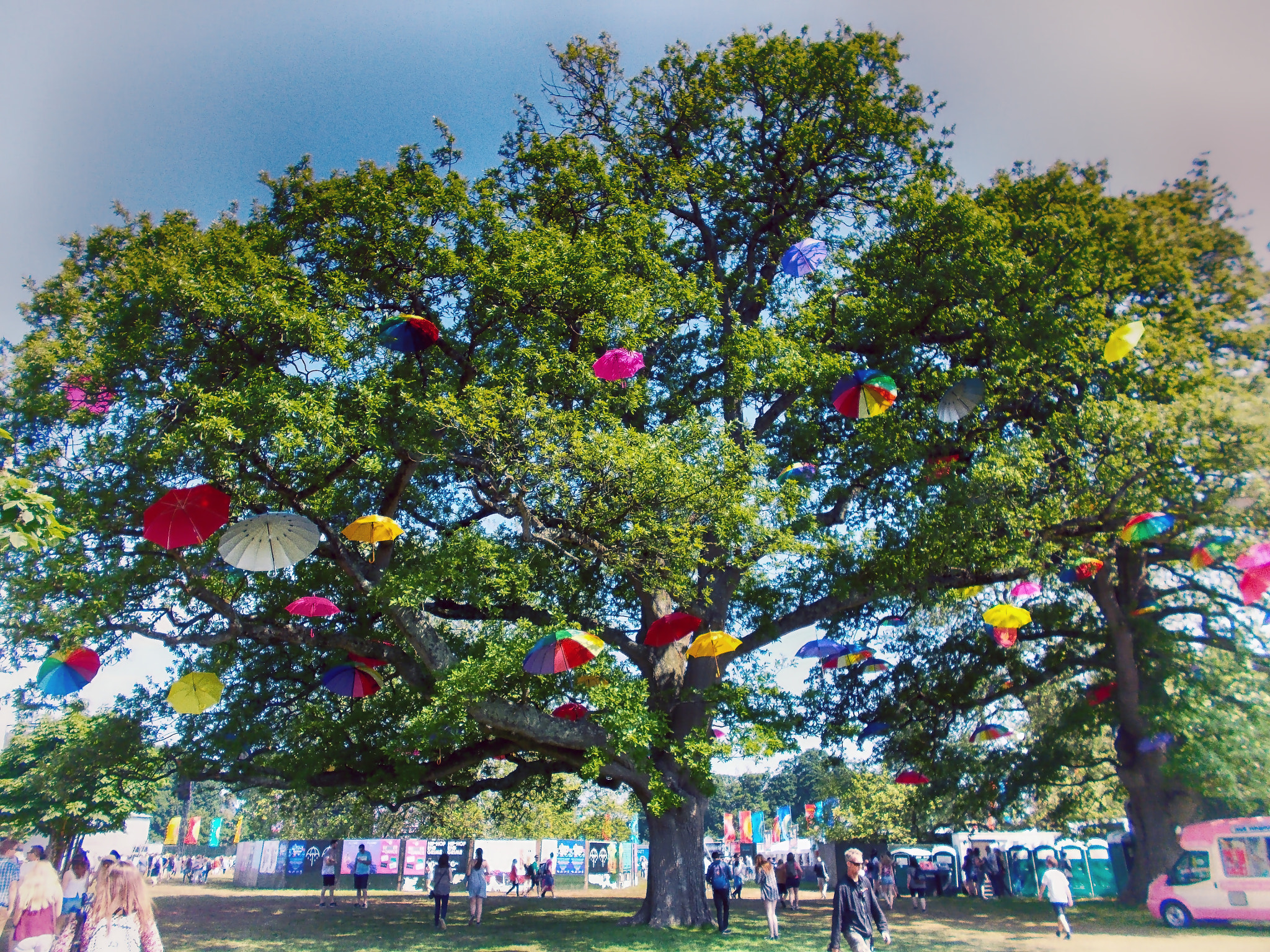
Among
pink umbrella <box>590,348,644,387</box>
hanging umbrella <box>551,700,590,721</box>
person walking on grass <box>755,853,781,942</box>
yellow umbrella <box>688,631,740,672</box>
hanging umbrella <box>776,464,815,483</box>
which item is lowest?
person walking on grass <box>755,853,781,942</box>

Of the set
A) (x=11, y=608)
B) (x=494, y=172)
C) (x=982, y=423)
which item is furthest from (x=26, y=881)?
(x=982, y=423)

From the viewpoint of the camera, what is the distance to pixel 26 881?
6.44 metres

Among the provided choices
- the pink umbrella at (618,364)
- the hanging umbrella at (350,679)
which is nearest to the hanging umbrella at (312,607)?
the hanging umbrella at (350,679)

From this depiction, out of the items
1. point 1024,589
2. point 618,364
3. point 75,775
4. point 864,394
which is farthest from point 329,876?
point 1024,589

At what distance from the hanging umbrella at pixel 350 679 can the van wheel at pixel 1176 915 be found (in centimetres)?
1598

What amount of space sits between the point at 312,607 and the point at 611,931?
8255 mm

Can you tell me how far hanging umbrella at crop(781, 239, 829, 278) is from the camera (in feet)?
51.5

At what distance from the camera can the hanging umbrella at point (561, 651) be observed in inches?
490

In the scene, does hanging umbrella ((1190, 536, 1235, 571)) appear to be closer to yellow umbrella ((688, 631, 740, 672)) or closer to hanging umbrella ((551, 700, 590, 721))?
yellow umbrella ((688, 631, 740, 672))

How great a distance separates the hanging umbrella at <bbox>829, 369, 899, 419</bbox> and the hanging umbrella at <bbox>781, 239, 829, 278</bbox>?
101 inches

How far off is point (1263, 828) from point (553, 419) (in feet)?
48.4

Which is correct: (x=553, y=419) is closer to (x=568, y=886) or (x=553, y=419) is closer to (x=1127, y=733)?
(x=1127, y=733)

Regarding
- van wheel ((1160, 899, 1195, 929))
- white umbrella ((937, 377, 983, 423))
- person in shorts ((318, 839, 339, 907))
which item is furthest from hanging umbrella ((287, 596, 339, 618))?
van wheel ((1160, 899, 1195, 929))

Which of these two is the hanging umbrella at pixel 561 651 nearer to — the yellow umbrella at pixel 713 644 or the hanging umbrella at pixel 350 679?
the yellow umbrella at pixel 713 644
